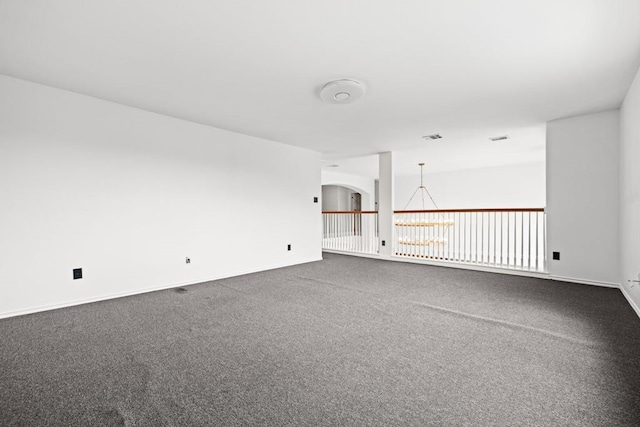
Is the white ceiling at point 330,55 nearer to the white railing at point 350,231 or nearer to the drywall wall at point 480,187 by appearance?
the white railing at point 350,231

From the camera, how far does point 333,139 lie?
16.6 feet

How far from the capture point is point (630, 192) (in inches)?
117

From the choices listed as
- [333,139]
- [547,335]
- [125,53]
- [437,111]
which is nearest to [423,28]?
[437,111]

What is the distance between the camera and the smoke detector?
9.32 feet

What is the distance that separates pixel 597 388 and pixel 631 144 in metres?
2.70

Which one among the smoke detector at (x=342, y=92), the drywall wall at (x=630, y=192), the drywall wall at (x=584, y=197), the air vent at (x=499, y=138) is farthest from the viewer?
the air vent at (x=499, y=138)

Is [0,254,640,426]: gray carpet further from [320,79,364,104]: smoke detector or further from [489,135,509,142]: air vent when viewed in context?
[489,135,509,142]: air vent

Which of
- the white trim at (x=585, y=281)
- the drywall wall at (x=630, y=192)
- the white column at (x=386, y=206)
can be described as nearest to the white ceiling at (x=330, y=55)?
the drywall wall at (x=630, y=192)

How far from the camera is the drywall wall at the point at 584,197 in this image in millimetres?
3703

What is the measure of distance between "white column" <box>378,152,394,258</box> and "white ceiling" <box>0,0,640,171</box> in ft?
6.96

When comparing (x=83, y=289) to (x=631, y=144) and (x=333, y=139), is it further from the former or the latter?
(x=631, y=144)

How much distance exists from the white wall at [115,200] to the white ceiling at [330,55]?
0.32 meters

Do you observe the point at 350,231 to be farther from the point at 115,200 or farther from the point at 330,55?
the point at 330,55

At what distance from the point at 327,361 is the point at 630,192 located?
3.52 meters
